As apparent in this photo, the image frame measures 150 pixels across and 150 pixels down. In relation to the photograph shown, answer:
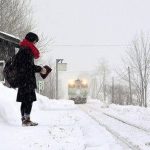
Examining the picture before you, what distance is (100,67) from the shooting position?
531 ft

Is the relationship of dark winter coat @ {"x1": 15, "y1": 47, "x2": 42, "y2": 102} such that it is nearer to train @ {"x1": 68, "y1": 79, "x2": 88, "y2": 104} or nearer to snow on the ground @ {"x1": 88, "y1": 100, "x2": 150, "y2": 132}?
snow on the ground @ {"x1": 88, "y1": 100, "x2": 150, "y2": 132}

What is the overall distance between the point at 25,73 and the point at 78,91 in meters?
40.1

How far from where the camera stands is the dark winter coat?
973 centimetres

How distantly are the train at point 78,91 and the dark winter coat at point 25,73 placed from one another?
126ft

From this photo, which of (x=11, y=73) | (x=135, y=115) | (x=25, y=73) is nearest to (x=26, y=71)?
(x=25, y=73)

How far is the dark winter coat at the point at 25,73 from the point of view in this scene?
973 centimetres

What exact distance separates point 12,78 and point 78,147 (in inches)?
97.6

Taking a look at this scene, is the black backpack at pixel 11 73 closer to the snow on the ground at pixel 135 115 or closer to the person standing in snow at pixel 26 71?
the person standing in snow at pixel 26 71

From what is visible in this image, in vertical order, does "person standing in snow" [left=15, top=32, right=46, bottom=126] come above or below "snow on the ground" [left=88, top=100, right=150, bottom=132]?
above

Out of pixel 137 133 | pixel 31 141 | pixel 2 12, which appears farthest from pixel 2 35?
pixel 2 12

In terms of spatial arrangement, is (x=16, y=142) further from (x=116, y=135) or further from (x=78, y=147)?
(x=116, y=135)

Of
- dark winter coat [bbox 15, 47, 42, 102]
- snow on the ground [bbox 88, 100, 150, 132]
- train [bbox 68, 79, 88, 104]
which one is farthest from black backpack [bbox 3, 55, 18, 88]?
train [bbox 68, 79, 88, 104]

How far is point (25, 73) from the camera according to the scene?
32.1ft

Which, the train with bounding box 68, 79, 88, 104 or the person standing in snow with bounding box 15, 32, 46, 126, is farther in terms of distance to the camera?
the train with bounding box 68, 79, 88, 104
